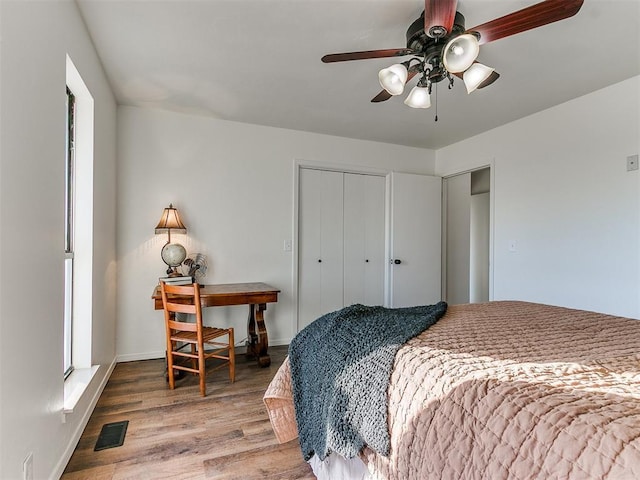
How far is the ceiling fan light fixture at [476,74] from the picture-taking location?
5.61ft

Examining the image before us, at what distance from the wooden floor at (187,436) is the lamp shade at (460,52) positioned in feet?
6.64

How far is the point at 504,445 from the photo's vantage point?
71 cm

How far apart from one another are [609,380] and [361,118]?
9.33 ft

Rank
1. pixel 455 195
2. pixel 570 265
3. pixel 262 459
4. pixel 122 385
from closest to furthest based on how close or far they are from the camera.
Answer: pixel 262 459, pixel 122 385, pixel 570 265, pixel 455 195

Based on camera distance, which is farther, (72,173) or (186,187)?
(186,187)

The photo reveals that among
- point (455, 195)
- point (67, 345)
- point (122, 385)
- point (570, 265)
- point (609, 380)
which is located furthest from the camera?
point (455, 195)

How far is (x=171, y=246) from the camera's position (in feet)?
9.65

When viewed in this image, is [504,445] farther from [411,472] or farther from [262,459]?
[262,459]

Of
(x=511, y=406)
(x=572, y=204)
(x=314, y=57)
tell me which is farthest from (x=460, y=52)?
(x=572, y=204)

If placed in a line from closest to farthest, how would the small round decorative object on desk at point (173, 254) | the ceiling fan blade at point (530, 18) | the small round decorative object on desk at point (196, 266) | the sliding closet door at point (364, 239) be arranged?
the ceiling fan blade at point (530, 18)
the small round decorative object on desk at point (173, 254)
the small round decorative object on desk at point (196, 266)
the sliding closet door at point (364, 239)

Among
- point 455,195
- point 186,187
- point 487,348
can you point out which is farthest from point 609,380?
point 455,195

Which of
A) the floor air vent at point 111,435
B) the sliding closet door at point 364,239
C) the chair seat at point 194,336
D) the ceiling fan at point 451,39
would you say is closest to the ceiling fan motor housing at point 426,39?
the ceiling fan at point 451,39

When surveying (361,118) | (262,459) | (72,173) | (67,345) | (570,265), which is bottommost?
(262,459)

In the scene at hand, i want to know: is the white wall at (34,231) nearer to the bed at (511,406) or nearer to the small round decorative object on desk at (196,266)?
the bed at (511,406)
